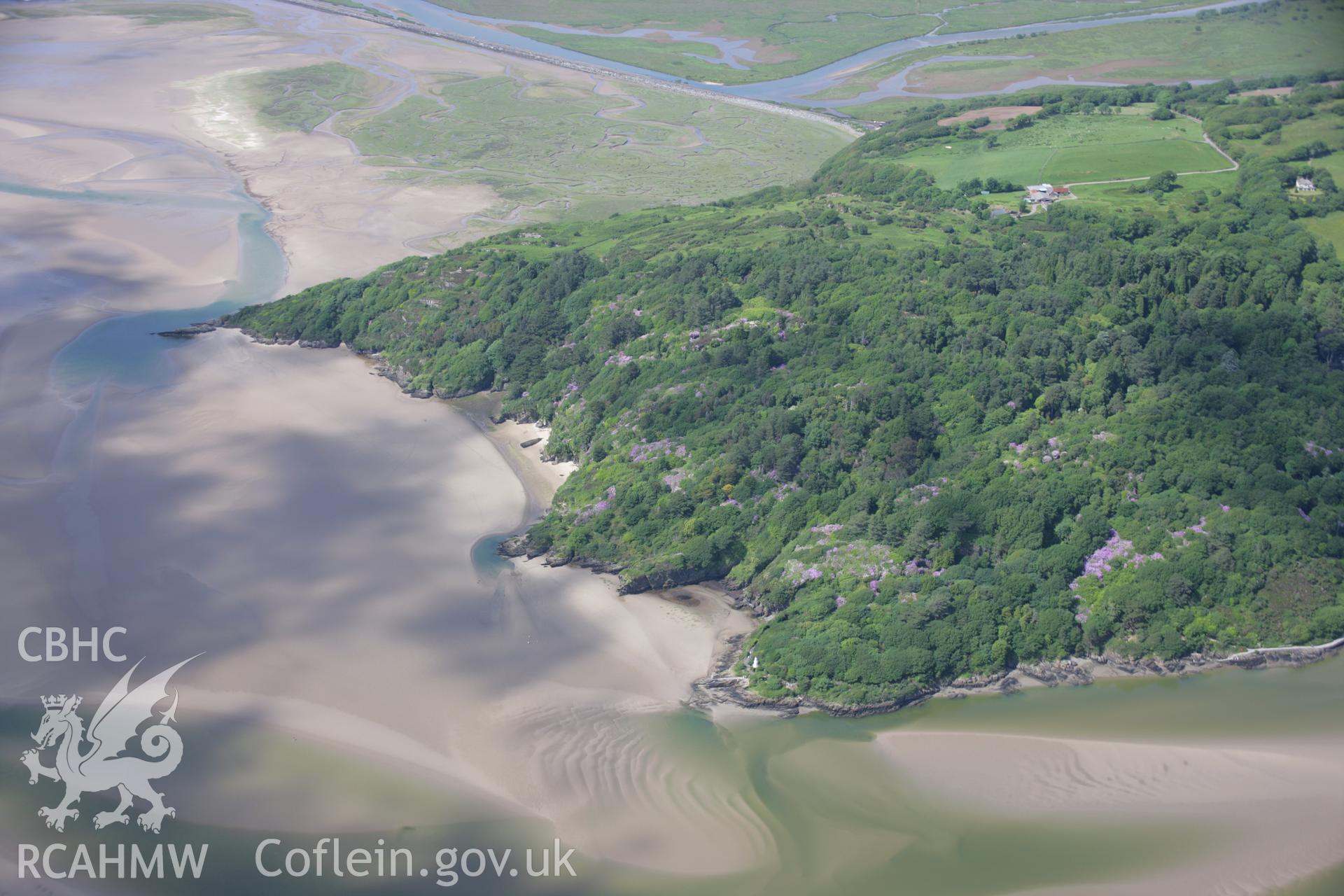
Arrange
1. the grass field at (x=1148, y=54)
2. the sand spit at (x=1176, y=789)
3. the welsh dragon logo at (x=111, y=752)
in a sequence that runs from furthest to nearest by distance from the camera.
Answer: the grass field at (x=1148, y=54)
the welsh dragon logo at (x=111, y=752)
the sand spit at (x=1176, y=789)

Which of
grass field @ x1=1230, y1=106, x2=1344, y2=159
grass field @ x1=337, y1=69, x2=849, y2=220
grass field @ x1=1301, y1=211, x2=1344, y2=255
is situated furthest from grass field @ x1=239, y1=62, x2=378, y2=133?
grass field @ x1=1301, y1=211, x2=1344, y2=255

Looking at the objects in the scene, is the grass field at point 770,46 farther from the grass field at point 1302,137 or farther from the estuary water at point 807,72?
the grass field at point 1302,137

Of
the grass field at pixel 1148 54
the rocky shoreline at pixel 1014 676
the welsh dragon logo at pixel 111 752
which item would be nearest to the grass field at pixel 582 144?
the grass field at pixel 1148 54

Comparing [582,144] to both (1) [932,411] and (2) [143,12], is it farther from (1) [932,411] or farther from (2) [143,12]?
(2) [143,12]

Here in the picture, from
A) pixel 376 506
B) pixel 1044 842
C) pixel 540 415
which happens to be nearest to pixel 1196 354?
pixel 1044 842

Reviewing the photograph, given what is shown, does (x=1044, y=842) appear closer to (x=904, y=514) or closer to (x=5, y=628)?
(x=904, y=514)

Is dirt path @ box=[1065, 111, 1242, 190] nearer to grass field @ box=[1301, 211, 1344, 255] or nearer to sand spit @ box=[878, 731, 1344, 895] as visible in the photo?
grass field @ box=[1301, 211, 1344, 255]
